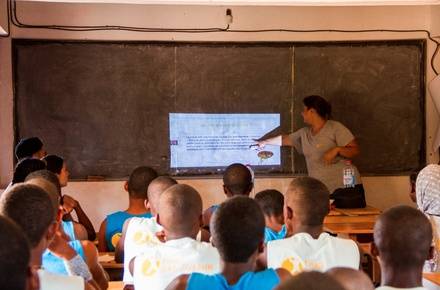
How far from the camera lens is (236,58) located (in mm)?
5926

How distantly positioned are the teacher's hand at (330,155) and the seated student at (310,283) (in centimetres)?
457

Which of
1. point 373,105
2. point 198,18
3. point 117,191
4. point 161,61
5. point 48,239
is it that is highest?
point 198,18

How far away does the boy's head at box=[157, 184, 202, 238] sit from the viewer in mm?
2490

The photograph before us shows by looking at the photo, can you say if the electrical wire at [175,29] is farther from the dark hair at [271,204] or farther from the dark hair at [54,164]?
the dark hair at [271,204]

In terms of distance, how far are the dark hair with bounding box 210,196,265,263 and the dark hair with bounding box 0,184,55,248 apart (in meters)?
0.52

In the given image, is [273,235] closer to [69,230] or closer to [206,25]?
[69,230]

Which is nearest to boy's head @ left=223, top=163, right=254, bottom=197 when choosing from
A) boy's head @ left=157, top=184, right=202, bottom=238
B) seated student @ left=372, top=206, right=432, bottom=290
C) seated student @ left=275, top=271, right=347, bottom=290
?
boy's head @ left=157, top=184, right=202, bottom=238

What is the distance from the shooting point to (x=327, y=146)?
18.6 feet

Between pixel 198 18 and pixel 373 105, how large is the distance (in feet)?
6.12

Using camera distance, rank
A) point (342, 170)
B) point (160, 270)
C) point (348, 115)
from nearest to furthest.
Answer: point (160, 270), point (342, 170), point (348, 115)

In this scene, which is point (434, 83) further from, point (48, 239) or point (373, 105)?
point (48, 239)

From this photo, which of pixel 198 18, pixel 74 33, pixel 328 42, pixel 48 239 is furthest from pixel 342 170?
pixel 48 239

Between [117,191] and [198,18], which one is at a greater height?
[198,18]

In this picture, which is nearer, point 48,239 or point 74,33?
point 48,239
